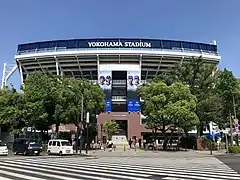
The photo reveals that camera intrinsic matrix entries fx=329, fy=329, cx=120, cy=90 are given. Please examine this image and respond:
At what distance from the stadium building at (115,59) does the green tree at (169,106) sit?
3037 cm

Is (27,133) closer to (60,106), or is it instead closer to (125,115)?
(60,106)

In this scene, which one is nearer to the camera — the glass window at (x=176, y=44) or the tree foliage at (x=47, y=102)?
the tree foliage at (x=47, y=102)

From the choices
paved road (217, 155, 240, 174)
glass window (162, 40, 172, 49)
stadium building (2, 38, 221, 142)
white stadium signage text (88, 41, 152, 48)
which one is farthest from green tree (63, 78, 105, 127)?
glass window (162, 40, 172, 49)

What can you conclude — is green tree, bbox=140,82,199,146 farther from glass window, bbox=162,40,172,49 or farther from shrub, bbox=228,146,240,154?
glass window, bbox=162,40,172,49

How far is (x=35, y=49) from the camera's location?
264ft

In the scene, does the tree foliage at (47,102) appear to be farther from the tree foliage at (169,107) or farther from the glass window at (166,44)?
the glass window at (166,44)

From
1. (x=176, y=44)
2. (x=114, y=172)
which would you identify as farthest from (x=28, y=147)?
(x=176, y=44)

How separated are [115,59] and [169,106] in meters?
41.2

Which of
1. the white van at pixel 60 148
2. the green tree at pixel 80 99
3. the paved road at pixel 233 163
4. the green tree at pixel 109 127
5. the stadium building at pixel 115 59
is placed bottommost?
the paved road at pixel 233 163

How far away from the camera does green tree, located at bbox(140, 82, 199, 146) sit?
125 ft

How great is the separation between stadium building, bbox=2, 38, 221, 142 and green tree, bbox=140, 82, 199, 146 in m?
30.4

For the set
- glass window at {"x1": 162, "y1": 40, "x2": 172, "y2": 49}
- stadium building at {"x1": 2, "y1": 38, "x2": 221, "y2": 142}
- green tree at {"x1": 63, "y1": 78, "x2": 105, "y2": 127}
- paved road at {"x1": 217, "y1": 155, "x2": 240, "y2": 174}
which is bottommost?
paved road at {"x1": 217, "y1": 155, "x2": 240, "y2": 174}

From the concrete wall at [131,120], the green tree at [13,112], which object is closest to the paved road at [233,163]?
the green tree at [13,112]

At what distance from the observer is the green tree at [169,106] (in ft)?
125
